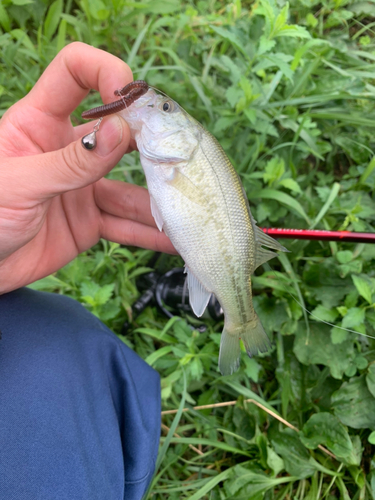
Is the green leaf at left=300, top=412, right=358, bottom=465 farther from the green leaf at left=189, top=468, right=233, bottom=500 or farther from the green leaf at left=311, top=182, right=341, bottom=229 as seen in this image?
the green leaf at left=311, top=182, right=341, bottom=229

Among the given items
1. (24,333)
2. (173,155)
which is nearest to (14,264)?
(24,333)

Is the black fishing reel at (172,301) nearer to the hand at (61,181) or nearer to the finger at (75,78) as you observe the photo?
the hand at (61,181)

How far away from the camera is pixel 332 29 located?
10.7 ft

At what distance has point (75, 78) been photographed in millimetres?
1673

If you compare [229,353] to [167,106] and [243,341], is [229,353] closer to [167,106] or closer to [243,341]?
[243,341]

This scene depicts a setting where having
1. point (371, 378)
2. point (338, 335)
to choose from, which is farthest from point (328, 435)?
point (338, 335)

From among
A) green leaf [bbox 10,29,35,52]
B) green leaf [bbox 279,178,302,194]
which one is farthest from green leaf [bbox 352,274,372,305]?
green leaf [bbox 10,29,35,52]

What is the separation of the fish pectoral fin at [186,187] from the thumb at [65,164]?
302 mm

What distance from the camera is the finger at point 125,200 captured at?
202 centimetres

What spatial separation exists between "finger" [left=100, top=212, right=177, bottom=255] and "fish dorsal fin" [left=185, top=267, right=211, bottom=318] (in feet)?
1.54

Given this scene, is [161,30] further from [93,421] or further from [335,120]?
[93,421]

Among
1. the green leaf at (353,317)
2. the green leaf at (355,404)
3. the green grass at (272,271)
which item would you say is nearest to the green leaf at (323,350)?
the green grass at (272,271)

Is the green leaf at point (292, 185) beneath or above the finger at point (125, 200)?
beneath

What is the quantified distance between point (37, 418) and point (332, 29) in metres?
4.26
